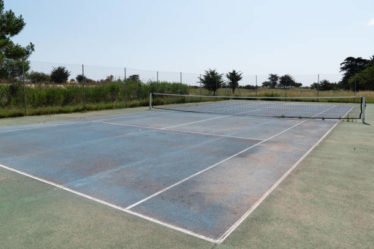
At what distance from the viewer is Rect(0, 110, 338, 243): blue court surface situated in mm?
3861

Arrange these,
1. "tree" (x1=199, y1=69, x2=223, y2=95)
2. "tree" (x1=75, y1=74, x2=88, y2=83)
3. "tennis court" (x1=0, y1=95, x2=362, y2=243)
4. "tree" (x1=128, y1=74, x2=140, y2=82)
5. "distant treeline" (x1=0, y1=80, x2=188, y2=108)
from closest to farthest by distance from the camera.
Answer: "tennis court" (x1=0, y1=95, x2=362, y2=243), "distant treeline" (x1=0, y1=80, x2=188, y2=108), "tree" (x1=75, y1=74, x2=88, y2=83), "tree" (x1=128, y1=74, x2=140, y2=82), "tree" (x1=199, y1=69, x2=223, y2=95)

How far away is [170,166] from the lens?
582 centimetres

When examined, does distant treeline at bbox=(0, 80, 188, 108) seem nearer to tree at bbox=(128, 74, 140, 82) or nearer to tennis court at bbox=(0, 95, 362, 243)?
tree at bbox=(128, 74, 140, 82)

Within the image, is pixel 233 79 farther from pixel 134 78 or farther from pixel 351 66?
pixel 351 66

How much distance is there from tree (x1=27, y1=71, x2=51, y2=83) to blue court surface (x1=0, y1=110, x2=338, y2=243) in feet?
25.0

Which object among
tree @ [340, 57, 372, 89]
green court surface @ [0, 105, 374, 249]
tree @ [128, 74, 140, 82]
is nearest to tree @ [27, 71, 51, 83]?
tree @ [128, 74, 140, 82]

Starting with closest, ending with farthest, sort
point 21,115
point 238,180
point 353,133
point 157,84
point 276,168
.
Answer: point 238,180 < point 276,168 < point 353,133 < point 21,115 < point 157,84

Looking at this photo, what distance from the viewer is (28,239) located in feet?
10.1

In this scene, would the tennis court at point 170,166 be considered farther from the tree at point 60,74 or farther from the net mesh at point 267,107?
the tree at point 60,74

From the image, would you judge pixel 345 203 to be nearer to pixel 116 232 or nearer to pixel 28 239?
pixel 116 232

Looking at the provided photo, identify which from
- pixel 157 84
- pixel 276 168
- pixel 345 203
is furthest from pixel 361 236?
pixel 157 84

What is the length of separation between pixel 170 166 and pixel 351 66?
71.5 meters

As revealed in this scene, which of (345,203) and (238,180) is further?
(238,180)

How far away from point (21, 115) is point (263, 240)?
14946 mm
